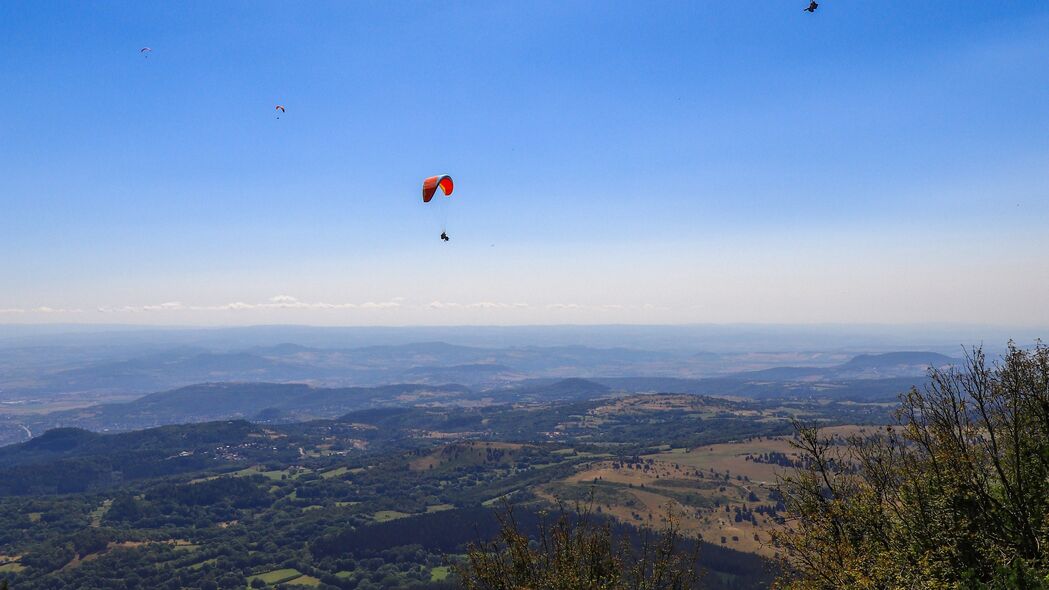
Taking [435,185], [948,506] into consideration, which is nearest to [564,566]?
[948,506]

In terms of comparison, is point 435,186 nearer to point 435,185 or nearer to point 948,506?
point 435,185

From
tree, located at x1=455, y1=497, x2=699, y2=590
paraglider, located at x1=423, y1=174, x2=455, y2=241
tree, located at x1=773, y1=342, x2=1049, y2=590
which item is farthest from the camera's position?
paraglider, located at x1=423, y1=174, x2=455, y2=241

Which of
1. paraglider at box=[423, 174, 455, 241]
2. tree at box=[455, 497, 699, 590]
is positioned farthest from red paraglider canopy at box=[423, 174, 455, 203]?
tree at box=[455, 497, 699, 590]

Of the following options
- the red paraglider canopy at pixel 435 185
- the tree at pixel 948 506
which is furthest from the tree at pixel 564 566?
the red paraglider canopy at pixel 435 185

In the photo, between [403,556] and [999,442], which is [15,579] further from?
[999,442]

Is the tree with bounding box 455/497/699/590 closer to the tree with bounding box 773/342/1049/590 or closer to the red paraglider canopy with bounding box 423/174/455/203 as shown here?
the tree with bounding box 773/342/1049/590

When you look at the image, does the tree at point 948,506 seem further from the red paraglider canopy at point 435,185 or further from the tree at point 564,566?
the red paraglider canopy at point 435,185

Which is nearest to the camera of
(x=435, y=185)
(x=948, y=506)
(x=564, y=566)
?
(x=564, y=566)
